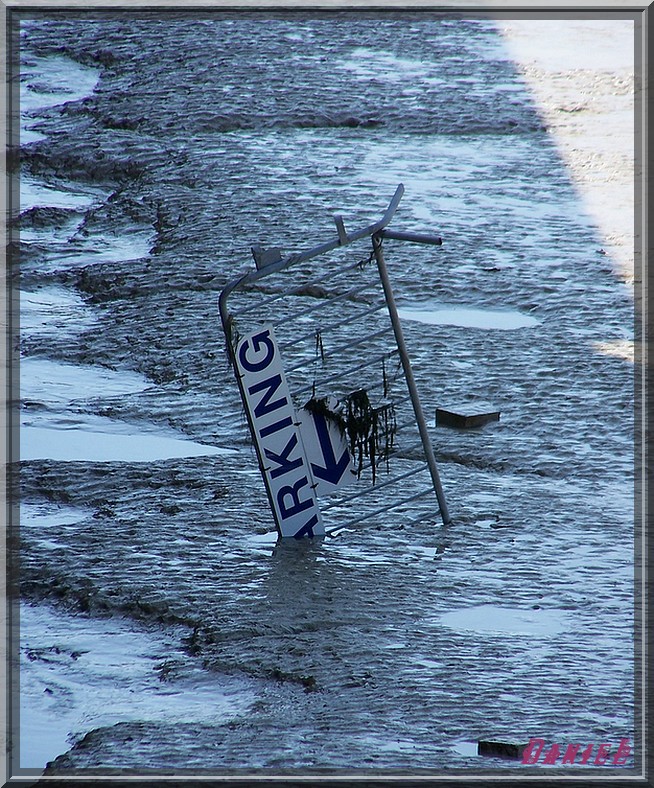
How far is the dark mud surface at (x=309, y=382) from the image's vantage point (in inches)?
156

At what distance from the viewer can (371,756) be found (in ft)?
11.7

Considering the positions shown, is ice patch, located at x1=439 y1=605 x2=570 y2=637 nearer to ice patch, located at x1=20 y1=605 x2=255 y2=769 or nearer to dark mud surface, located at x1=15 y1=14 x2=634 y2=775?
dark mud surface, located at x1=15 y1=14 x2=634 y2=775

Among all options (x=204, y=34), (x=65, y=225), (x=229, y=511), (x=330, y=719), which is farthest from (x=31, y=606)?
(x=204, y=34)

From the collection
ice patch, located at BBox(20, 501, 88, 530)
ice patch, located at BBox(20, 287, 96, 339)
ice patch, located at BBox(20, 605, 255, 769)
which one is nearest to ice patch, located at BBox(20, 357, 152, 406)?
ice patch, located at BBox(20, 287, 96, 339)

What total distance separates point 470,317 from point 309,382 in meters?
1.37

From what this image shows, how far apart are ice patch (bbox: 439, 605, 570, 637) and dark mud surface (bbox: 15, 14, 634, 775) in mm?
10

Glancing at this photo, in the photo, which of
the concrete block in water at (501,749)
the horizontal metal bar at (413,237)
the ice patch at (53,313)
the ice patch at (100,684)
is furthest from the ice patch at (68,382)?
the concrete block in water at (501,749)

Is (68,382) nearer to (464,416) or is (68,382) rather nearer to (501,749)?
(464,416)

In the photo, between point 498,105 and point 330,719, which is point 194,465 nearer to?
point 330,719

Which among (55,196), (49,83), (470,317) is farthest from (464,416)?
(49,83)

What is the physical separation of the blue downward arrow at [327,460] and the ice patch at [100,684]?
104 centimetres

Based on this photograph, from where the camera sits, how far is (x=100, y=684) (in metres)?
4.06

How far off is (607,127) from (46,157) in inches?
178
